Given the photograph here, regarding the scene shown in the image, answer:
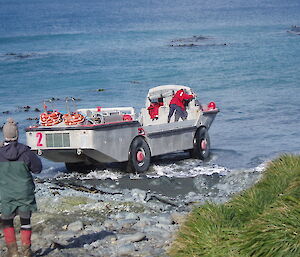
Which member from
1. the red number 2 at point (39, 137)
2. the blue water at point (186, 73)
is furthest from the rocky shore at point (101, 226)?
the blue water at point (186, 73)

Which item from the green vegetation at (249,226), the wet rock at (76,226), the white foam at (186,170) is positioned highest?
the green vegetation at (249,226)

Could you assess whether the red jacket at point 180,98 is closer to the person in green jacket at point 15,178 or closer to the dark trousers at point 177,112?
the dark trousers at point 177,112

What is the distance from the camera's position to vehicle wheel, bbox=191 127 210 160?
68.5 ft

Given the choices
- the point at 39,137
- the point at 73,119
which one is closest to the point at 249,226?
the point at 73,119

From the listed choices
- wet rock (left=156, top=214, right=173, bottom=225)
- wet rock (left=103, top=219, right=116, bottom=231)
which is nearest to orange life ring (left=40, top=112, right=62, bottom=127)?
wet rock (left=156, top=214, right=173, bottom=225)

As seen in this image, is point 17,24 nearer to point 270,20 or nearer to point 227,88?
point 270,20

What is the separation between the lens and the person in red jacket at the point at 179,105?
20.8 metres

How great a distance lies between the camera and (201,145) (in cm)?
2094

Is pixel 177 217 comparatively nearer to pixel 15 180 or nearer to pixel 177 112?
pixel 15 180

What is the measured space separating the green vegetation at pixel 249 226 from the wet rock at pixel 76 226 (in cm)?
182

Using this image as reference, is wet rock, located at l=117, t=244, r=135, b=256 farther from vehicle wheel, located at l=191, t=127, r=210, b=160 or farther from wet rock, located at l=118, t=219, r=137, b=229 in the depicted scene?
vehicle wheel, located at l=191, t=127, r=210, b=160

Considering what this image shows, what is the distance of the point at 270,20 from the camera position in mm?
95750

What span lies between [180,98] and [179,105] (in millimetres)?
188

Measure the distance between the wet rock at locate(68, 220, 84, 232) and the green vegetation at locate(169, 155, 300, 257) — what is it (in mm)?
1825
